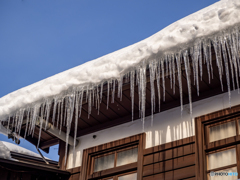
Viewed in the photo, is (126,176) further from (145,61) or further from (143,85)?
(145,61)

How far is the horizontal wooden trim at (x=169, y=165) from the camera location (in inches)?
206

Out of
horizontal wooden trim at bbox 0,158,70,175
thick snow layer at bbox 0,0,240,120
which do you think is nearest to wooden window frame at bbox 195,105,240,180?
thick snow layer at bbox 0,0,240,120

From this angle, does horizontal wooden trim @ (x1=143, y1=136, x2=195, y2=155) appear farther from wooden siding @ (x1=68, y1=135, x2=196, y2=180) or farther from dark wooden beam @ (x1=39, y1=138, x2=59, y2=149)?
dark wooden beam @ (x1=39, y1=138, x2=59, y2=149)

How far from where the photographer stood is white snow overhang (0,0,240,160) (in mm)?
4551

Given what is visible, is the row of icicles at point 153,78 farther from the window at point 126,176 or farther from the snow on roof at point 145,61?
the window at point 126,176

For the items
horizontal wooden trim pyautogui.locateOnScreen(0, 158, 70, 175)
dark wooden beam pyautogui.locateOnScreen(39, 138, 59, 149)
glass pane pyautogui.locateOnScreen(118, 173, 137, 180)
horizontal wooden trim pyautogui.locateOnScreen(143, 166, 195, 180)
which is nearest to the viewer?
horizontal wooden trim pyautogui.locateOnScreen(143, 166, 195, 180)

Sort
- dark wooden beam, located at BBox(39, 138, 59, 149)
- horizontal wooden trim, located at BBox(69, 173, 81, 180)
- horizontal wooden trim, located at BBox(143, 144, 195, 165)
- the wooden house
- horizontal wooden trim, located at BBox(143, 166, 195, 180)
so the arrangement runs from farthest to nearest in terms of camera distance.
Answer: dark wooden beam, located at BBox(39, 138, 59, 149), horizontal wooden trim, located at BBox(69, 173, 81, 180), horizontal wooden trim, located at BBox(143, 144, 195, 165), horizontal wooden trim, located at BBox(143, 166, 195, 180), the wooden house

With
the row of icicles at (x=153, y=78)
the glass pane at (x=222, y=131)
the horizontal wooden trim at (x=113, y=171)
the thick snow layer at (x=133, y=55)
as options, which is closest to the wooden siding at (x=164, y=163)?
the horizontal wooden trim at (x=113, y=171)

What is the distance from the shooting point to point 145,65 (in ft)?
16.5

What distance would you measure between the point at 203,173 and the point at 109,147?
156 cm

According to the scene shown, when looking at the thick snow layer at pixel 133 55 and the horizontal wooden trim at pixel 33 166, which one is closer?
the thick snow layer at pixel 133 55

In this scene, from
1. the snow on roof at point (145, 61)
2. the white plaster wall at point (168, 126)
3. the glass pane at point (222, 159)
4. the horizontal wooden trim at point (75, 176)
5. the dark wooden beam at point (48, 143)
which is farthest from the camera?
the dark wooden beam at point (48, 143)

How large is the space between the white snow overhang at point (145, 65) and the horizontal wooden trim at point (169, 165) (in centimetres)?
78

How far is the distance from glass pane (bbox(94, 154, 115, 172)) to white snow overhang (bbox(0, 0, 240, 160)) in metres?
0.63
